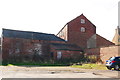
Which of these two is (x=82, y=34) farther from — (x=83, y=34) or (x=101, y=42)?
(x=101, y=42)

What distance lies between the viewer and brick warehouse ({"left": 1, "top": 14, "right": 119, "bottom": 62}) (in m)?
30.8

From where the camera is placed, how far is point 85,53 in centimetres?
3397

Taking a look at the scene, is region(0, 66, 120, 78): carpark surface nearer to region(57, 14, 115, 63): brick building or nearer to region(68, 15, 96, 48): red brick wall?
region(57, 14, 115, 63): brick building

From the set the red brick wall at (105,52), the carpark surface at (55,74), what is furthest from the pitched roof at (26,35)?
the carpark surface at (55,74)

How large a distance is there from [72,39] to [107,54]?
1278cm

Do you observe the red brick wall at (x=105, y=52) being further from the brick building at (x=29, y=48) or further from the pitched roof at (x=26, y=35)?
the pitched roof at (x=26, y=35)

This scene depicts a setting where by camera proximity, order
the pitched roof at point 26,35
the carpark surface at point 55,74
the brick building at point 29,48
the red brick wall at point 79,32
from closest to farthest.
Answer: the carpark surface at point 55,74 < the brick building at point 29,48 < the pitched roof at point 26,35 < the red brick wall at point 79,32

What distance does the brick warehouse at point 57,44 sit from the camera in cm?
3081

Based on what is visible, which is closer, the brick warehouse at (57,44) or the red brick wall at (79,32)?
the brick warehouse at (57,44)

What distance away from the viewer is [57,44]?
35.7 meters

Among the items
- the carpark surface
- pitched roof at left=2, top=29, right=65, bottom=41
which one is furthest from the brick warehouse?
the carpark surface

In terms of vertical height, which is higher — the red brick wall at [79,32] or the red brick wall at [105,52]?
the red brick wall at [79,32]

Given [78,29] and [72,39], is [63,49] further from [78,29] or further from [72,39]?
[78,29]

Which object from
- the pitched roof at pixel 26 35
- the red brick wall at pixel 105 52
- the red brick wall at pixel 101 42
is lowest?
the red brick wall at pixel 105 52
